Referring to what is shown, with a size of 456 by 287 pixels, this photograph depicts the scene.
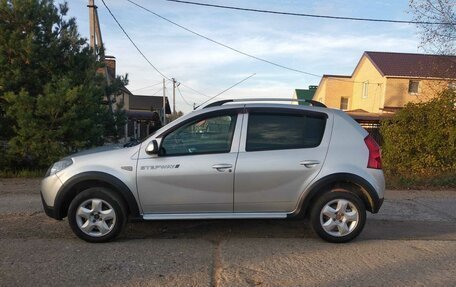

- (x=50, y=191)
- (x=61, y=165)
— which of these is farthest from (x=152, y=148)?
(x=50, y=191)

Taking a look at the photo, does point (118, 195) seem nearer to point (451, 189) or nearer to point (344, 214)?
point (344, 214)

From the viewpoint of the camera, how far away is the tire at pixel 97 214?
570 centimetres

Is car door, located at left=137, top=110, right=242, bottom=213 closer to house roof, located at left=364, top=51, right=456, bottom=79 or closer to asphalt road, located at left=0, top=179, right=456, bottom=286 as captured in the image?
asphalt road, located at left=0, top=179, right=456, bottom=286

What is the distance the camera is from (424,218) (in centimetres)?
770

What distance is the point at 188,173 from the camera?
5.74 meters

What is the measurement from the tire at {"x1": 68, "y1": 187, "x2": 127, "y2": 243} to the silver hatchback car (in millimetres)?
12

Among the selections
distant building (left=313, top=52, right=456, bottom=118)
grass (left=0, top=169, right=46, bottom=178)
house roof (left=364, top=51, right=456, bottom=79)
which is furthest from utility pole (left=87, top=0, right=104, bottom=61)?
distant building (left=313, top=52, right=456, bottom=118)

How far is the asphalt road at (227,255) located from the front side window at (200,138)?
3.87ft

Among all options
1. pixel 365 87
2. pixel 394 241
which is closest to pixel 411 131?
pixel 394 241

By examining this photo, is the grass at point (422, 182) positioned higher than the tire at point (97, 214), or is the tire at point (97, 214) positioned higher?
the tire at point (97, 214)

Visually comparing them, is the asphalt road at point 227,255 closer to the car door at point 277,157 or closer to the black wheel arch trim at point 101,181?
the black wheel arch trim at point 101,181

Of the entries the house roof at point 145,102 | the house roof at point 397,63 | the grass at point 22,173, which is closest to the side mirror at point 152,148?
the grass at point 22,173

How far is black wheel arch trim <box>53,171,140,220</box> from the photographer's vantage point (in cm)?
568

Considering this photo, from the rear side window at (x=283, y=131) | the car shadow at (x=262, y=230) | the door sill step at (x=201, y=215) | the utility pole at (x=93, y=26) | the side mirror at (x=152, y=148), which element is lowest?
the car shadow at (x=262, y=230)
